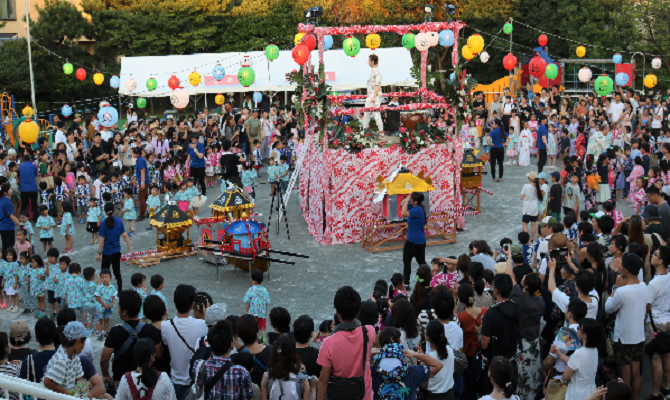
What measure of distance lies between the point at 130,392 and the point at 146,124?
16.0 m

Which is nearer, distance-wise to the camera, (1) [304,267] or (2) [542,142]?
(1) [304,267]

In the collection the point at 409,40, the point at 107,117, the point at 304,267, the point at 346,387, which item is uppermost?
the point at 409,40

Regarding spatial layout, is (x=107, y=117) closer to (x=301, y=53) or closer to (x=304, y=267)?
(x=301, y=53)

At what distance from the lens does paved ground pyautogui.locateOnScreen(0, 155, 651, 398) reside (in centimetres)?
1145

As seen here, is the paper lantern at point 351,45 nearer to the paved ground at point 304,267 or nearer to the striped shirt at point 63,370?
the paved ground at point 304,267

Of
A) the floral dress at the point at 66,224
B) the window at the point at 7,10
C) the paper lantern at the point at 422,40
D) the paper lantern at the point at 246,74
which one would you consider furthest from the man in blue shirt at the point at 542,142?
the window at the point at 7,10

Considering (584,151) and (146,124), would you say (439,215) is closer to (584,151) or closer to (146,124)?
(584,151)

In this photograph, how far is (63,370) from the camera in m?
5.88

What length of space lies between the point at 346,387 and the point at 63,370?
2321mm

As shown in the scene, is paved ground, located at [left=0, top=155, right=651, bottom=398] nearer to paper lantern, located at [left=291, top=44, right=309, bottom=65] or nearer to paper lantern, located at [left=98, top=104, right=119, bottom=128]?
paper lantern, located at [left=291, top=44, right=309, bottom=65]

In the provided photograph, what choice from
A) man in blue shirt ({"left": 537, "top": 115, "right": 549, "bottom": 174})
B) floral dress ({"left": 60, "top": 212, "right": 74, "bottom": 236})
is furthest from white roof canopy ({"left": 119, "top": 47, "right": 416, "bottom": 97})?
floral dress ({"left": 60, "top": 212, "right": 74, "bottom": 236})

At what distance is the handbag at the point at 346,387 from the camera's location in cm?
559

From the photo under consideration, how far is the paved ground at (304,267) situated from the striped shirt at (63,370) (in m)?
3.95

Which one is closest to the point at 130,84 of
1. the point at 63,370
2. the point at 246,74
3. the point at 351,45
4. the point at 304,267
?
the point at 246,74
